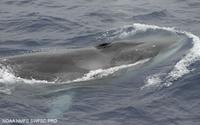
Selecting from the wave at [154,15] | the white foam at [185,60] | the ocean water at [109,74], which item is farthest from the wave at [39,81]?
the wave at [154,15]

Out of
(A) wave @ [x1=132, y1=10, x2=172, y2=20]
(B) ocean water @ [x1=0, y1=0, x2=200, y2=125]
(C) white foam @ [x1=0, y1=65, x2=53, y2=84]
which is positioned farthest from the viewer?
(A) wave @ [x1=132, y1=10, x2=172, y2=20]

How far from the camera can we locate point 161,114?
58.6ft

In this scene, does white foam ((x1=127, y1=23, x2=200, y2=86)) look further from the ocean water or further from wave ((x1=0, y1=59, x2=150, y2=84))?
wave ((x1=0, y1=59, x2=150, y2=84))

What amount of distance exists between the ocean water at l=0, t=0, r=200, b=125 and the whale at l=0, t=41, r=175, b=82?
279mm

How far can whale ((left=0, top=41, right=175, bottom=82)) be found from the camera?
2077 cm

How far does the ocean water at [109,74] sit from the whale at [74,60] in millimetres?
279

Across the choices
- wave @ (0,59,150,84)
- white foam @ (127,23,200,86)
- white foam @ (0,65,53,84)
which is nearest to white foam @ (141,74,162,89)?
white foam @ (127,23,200,86)

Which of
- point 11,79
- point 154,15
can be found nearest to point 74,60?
point 11,79

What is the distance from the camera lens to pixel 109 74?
2141 centimetres

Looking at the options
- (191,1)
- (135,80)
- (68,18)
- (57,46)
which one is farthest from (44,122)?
(191,1)

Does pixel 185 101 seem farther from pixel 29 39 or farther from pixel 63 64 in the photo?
pixel 29 39

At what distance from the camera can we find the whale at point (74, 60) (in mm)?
20766

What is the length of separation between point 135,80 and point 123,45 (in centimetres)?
251

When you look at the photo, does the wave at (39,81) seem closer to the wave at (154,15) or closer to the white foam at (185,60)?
the white foam at (185,60)
